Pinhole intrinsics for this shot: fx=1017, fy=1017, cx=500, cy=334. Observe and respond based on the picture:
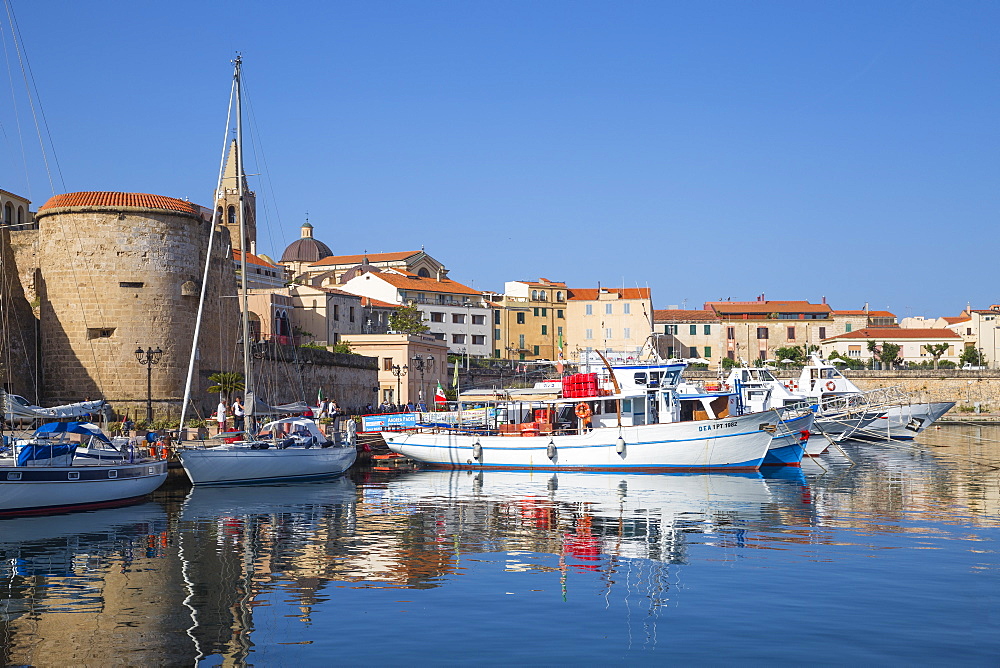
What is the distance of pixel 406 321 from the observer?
7688 centimetres

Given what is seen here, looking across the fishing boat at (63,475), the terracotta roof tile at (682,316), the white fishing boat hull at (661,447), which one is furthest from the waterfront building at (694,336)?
the fishing boat at (63,475)

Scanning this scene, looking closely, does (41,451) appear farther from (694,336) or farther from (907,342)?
(907,342)

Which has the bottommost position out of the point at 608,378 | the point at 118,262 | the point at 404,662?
the point at 404,662

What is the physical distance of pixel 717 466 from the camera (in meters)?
32.9

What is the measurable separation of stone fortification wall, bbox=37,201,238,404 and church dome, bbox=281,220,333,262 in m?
74.3

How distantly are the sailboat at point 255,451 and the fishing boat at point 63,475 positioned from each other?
7.91 feet

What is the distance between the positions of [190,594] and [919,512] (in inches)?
632

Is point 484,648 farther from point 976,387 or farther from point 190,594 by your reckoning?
point 976,387

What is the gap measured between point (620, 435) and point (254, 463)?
11810mm

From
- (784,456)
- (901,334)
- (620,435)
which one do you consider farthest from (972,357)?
(620,435)

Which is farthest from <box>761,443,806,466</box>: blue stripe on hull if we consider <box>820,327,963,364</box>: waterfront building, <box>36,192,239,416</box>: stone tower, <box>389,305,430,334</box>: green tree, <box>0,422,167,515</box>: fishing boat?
<box>820,327,963,364</box>: waterfront building

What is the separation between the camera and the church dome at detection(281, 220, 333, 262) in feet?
367

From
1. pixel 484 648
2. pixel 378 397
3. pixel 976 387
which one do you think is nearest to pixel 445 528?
pixel 484 648

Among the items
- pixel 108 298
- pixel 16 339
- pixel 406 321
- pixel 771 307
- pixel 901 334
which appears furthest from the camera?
pixel 771 307
